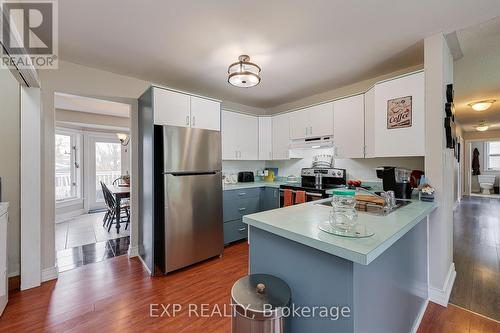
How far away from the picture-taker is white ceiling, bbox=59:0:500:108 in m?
1.56

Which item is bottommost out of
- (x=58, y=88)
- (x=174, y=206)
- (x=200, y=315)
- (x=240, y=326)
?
(x=200, y=315)

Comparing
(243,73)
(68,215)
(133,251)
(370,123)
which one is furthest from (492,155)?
(68,215)

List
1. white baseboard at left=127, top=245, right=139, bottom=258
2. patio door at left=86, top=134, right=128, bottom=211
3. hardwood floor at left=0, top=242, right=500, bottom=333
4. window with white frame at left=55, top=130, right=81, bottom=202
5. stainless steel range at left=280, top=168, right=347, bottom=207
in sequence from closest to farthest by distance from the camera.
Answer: hardwood floor at left=0, top=242, right=500, bottom=333, white baseboard at left=127, top=245, right=139, bottom=258, stainless steel range at left=280, top=168, right=347, bottom=207, window with white frame at left=55, top=130, right=81, bottom=202, patio door at left=86, top=134, right=128, bottom=211

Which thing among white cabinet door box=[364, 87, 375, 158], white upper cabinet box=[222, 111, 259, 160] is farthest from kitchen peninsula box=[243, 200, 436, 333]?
white upper cabinet box=[222, 111, 259, 160]

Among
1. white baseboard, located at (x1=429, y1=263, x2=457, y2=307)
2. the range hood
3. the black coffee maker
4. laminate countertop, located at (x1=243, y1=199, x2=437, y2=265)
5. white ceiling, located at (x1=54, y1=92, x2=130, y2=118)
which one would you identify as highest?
white ceiling, located at (x1=54, y1=92, x2=130, y2=118)

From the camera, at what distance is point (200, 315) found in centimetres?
178

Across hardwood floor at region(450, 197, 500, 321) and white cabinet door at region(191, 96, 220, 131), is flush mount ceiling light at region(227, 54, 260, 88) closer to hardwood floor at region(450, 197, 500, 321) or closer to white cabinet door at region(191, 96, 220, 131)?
white cabinet door at region(191, 96, 220, 131)

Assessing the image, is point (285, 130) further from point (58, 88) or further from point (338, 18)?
point (58, 88)

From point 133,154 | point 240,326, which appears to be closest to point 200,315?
point 240,326

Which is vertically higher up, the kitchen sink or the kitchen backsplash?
the kitchen backsplash

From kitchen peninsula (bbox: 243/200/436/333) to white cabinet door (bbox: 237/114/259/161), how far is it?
2203 mm

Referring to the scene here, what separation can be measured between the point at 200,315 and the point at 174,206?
1114 millimetres

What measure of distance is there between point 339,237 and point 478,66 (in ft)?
10.1

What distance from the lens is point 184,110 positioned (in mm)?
2633
